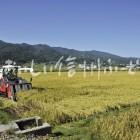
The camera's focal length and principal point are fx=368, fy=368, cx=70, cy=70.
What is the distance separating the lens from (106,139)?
44.9 ft

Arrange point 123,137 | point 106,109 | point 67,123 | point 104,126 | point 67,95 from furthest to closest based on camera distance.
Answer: point 67,95 < point 106,109 < point 67,123 < point 104,126 < point 123,137

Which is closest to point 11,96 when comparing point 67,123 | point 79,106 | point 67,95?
point 67,95

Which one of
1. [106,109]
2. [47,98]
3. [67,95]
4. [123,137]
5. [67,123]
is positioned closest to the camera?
[123,137]

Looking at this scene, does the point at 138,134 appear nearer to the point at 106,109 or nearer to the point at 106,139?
the point at 106,139

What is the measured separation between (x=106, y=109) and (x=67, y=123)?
4.68 metres

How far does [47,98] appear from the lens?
87.9ft

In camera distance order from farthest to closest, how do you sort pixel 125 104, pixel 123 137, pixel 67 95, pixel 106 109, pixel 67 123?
pixel 67 95 → pixel 125 104 → pixel 106 109 → pixel 67 123 → pixel 123 137

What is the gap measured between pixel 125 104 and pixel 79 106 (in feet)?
10.6

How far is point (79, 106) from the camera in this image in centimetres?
2286

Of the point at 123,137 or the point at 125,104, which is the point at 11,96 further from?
the point at 123,137

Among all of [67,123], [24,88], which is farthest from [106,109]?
[24,88]

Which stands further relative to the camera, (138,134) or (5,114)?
(5,114)

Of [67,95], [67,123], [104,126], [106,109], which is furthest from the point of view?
[67,95]

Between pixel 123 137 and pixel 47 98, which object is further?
pixel 47 98
